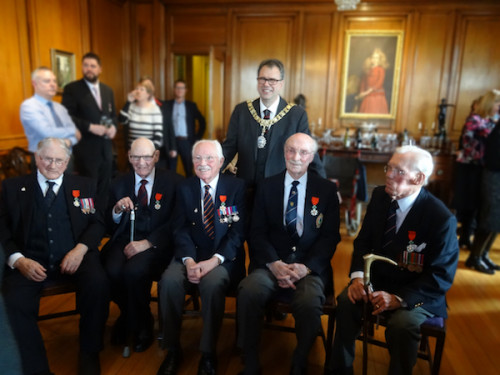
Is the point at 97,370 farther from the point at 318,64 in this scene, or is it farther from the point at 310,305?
the point at 318,64

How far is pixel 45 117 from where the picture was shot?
3.58 m

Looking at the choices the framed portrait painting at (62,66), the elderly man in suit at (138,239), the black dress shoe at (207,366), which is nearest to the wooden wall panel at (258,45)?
the framed portrait painting at (62,66)

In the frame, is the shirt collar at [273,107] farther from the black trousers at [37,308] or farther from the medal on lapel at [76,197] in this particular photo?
the black trousers at [37,308]

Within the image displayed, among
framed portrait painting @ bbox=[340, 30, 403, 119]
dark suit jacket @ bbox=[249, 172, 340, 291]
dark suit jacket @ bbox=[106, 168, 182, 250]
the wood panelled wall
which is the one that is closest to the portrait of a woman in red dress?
framed portrait painting @ bbox=[340, 30, 403, 119]

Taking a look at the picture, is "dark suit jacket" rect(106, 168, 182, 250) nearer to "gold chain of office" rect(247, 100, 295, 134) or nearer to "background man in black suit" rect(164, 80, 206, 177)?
"gold chain of office" rect(247, 100, 295, 134)

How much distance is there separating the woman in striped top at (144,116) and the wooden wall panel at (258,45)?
6.84 ft

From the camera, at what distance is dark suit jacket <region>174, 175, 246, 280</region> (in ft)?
7.61

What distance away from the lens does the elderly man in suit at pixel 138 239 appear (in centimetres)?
225

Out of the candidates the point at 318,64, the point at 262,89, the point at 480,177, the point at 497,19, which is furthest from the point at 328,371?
the point at 497,19

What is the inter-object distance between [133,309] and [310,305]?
1.05 metres

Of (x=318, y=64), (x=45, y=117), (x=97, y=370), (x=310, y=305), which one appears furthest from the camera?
(x=318, y=64)

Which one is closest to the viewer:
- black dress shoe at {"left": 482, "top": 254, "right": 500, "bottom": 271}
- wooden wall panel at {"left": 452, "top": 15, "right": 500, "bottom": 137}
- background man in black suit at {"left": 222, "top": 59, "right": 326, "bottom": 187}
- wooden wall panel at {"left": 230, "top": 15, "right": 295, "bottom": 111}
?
background man in black suit at {"left": 222, "top": 59, "right": 326, "bottom": 187}

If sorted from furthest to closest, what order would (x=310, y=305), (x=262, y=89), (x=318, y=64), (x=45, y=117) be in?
(x=318, y=64)
(x=45, y=117)
(x=262, y=89)
(x=310, y=305)

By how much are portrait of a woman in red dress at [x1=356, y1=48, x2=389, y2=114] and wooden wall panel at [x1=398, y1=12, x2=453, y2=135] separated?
341 millimetres
